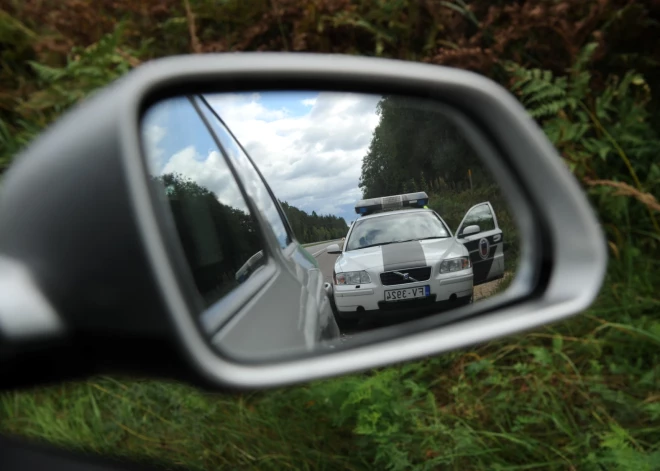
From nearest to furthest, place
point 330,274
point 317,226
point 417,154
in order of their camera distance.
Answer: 1. point 317,226
2. point 330,274
3. point 417,154

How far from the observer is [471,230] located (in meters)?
1.48

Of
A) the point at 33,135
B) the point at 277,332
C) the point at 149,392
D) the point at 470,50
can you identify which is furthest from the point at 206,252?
the point at 33,135

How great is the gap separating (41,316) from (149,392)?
9.44 ft

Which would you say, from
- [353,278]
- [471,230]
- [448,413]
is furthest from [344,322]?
[448,413]

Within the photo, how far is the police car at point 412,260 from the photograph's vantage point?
1.43 metres

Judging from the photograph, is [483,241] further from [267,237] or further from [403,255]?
[267,237]

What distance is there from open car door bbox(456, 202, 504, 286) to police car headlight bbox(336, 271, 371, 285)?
0.27 meters

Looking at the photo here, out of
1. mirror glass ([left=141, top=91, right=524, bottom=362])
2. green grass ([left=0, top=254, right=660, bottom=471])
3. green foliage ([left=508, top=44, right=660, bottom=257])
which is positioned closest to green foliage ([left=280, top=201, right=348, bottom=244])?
mirror glass ([left=141, top=91, right=524, bottom=362])

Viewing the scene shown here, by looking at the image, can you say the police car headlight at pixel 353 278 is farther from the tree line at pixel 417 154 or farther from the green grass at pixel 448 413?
the green grass at pixel 448 413

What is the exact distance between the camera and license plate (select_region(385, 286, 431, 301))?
143 cm

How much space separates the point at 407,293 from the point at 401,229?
17 cm

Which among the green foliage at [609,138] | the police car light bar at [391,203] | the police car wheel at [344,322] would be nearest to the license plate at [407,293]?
the police car wheel at [344,322]

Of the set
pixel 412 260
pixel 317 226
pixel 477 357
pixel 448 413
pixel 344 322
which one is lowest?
pixel 448 413

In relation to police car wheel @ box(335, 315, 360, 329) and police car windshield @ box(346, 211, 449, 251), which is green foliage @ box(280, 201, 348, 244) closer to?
police car windshield @ box(346, 211, 449, 251)
